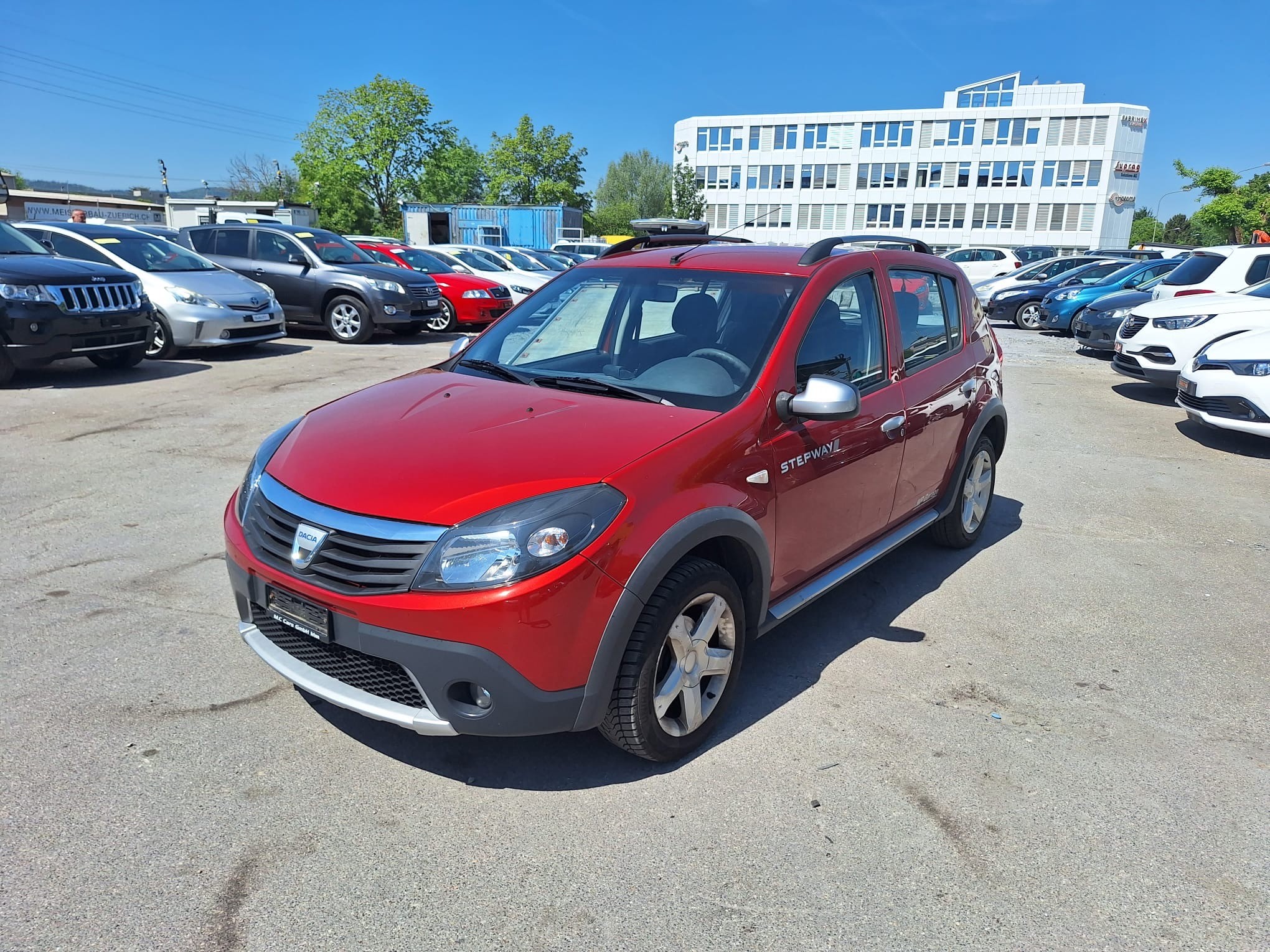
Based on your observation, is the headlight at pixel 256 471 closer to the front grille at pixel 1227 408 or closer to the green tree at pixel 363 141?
the front grille at pixel 1227 408

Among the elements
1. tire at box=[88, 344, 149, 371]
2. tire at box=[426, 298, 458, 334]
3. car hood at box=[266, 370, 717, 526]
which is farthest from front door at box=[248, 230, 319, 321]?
car hood at box=[266, 370, 717, 526]

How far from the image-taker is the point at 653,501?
107 inches

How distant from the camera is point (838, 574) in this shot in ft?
12.3

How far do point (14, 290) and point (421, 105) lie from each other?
59.9 meters

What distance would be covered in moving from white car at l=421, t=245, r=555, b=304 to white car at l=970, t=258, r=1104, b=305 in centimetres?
1031

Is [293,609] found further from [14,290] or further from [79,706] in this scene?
[14,290]

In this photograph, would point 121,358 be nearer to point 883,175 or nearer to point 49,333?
point 49,333

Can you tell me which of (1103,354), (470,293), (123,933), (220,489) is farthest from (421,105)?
(123,933)

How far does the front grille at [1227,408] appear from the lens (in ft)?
24.8

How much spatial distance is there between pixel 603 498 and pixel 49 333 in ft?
27.9

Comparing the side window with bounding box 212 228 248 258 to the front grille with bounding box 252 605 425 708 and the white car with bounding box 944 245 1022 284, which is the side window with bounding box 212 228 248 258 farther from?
the white car with bounding box 944 245 1022 284

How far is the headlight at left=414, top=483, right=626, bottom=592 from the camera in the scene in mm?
2486

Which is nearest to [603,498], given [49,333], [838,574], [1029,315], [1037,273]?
[838,574]

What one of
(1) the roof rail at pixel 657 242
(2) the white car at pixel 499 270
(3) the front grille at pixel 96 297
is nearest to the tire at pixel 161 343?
(3) the front grille at pixel 96 297
